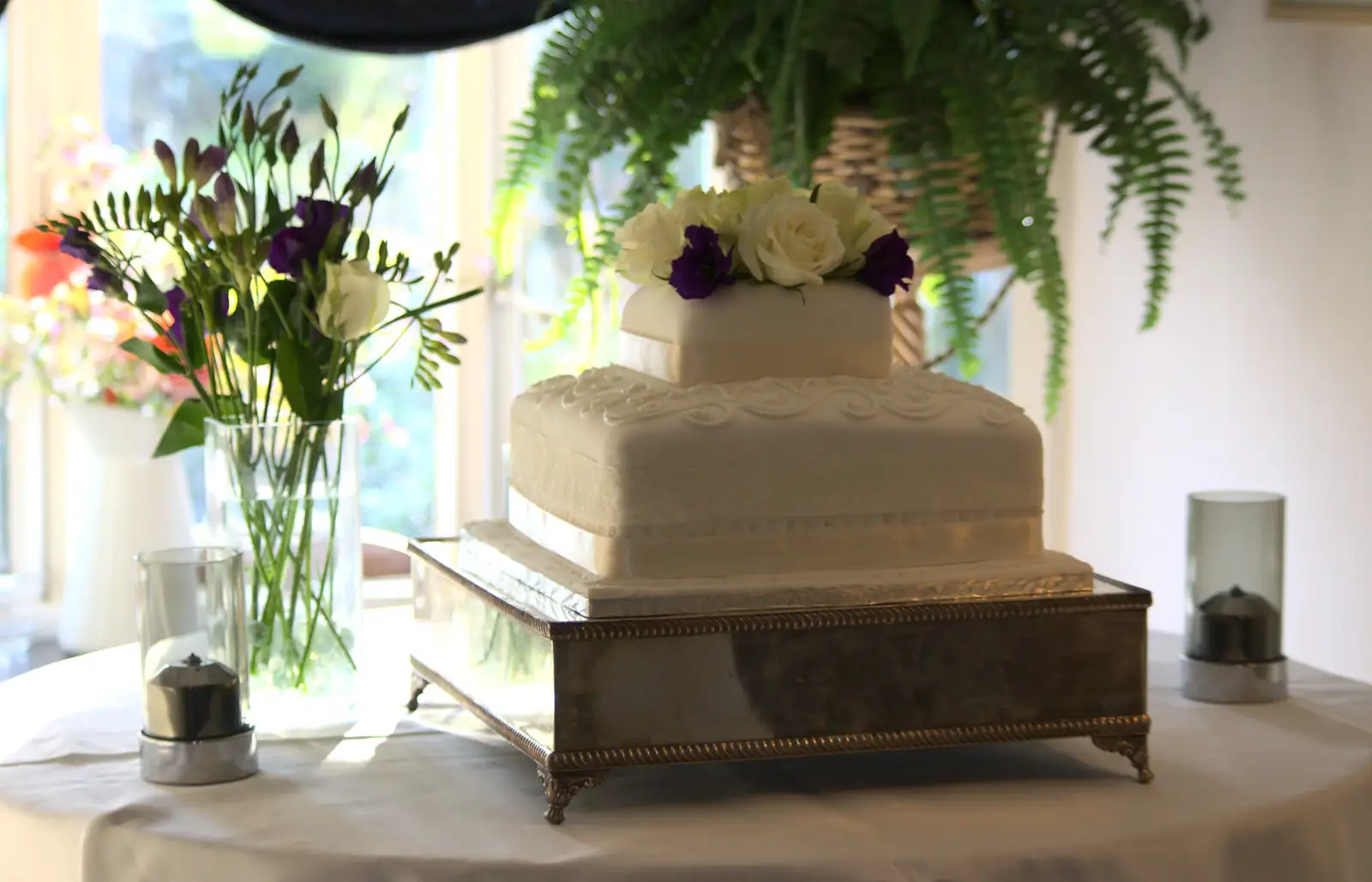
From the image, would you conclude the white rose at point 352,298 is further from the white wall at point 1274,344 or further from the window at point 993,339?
the window at point 993,339

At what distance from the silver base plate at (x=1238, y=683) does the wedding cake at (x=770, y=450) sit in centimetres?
23

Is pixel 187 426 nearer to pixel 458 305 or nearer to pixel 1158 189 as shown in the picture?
pixel 1158 189

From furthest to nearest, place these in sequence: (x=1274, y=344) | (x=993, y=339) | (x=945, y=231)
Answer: (x=993, y=339), (x=1274, y=344), (x=945, y=231)

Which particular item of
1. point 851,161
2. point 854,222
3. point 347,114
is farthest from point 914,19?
point 347,114

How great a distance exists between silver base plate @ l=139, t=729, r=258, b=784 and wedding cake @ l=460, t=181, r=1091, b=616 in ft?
0.68

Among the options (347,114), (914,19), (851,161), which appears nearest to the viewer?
(914,19)

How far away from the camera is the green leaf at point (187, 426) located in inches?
49.9

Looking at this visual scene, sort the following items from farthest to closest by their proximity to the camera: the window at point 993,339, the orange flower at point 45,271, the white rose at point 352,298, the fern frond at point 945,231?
the window at point 993,339 → the orange flower at point 45,271 → the fern frond at point 945,231 → the white rose at point 352,298

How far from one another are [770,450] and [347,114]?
2156 millimetres

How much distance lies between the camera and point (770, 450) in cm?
107

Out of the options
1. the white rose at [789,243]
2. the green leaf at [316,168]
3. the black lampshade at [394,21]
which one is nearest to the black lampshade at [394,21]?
the black lampshade at [394,21]

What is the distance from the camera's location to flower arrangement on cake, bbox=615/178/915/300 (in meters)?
1.14

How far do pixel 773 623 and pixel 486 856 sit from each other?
23 cm

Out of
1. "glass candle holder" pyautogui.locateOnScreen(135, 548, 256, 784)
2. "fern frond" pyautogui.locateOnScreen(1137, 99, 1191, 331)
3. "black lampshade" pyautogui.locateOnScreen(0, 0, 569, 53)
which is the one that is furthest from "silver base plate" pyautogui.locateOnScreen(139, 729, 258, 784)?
"black lampshade" pyautogui.locateOnScreen(0, 0, 569, 53)
